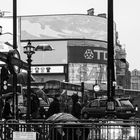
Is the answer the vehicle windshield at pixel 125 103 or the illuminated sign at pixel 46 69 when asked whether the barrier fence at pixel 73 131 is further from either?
the illuminated sign at pixel 46 69

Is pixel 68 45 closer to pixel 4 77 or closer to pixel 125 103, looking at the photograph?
pixel 125 103

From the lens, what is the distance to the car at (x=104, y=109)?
34.6 m

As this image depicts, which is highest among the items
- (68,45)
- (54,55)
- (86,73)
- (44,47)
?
(68,45)

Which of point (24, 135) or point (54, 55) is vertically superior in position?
point (54, 55)

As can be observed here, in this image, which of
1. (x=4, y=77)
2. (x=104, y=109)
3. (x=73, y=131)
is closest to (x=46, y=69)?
(x=104, y=109)

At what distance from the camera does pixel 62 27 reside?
92188mm

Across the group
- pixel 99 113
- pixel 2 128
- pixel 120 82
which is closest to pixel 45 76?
pixel 120 82

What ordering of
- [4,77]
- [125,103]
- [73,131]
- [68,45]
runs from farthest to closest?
1. [68,45]
2. [125,103]
3. [4,77]
4. [73,131]

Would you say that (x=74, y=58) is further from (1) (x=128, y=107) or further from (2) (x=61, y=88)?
(1) (x=128, y=107)

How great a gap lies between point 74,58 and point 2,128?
249ft

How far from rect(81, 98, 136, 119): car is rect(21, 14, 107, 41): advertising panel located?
54193mm

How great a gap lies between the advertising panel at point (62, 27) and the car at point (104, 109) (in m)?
54.2

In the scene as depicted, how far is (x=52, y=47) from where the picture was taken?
3578 inches

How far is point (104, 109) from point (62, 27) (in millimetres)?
58338
